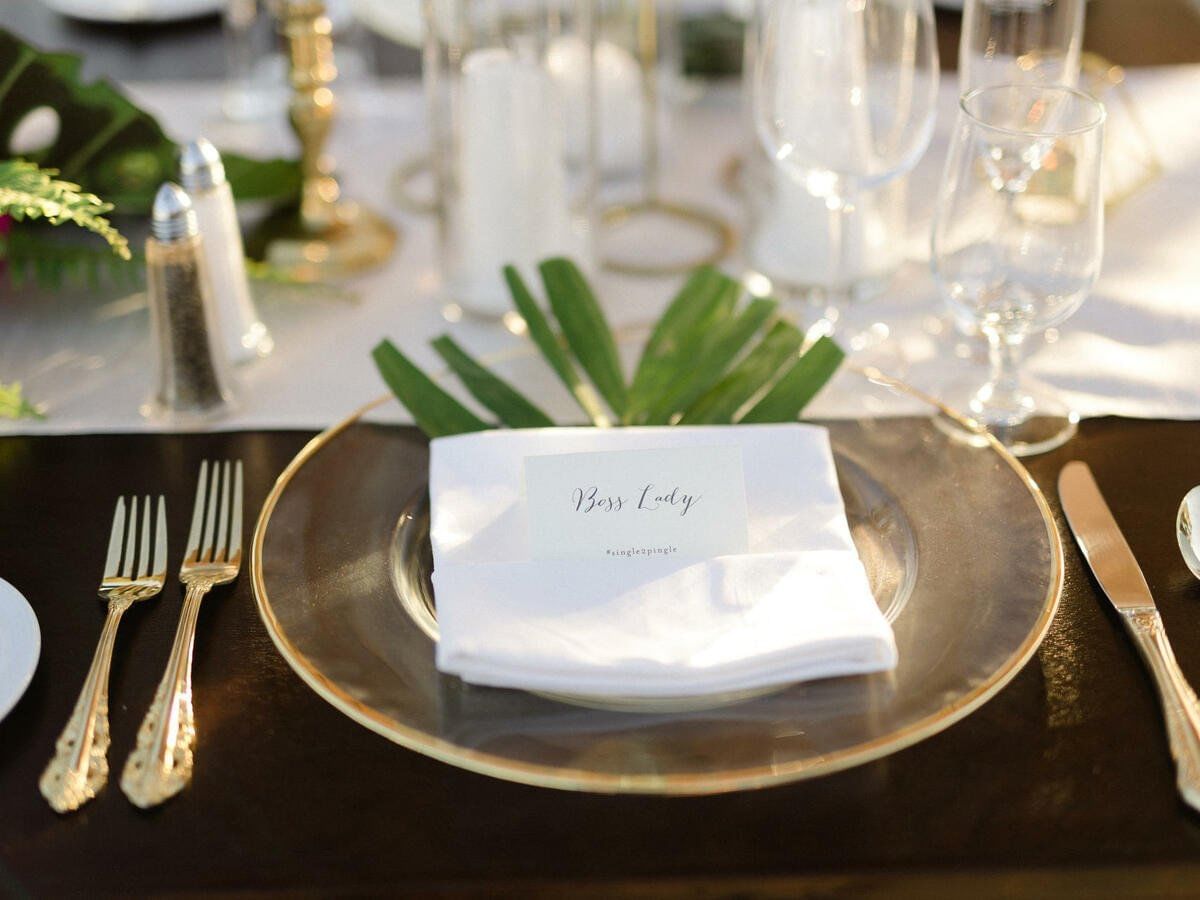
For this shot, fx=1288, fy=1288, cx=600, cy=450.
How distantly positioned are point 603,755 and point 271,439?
40 cm

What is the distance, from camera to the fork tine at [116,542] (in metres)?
0.66

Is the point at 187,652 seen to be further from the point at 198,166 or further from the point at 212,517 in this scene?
the point at 198,166

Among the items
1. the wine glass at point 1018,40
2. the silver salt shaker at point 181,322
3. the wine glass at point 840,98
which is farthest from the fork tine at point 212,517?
the wine glass at point 1018,40

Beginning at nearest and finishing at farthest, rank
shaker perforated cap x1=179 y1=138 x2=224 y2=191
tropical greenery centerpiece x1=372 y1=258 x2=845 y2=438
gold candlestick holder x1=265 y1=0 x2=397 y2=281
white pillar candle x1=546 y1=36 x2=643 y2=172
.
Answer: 1. tropical greenery centerpiece x1=372 y1=258 x2=845 y2=438
2. shaker perforated cap x1=179 y1=138 x2=224 y2=191
3. gold candlestick holder x1=265 y1=0 x2=397 y2=281
4. white pillar candle x1=546 y1=36 x2=643 y2=172

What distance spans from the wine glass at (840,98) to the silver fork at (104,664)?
1.50 feet

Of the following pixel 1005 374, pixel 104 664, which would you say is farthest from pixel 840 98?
pixel 104 664

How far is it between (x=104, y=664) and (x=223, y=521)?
13 cm

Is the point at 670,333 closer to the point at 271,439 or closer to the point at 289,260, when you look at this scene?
the point at 271,439

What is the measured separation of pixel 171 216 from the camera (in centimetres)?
80

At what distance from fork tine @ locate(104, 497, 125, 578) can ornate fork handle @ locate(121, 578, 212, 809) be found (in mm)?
85

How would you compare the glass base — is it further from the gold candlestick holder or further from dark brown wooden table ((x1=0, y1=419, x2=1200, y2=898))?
the gold candlestick holder

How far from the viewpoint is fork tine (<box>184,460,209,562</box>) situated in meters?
0.67

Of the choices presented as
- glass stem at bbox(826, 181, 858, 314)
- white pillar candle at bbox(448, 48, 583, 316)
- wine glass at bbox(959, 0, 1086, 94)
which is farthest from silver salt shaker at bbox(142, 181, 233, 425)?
wine glass at bbox(959, 0, 1086, 94)

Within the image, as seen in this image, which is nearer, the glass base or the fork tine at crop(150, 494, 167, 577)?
the fork tine at crop(150, 494, 167, 577)
